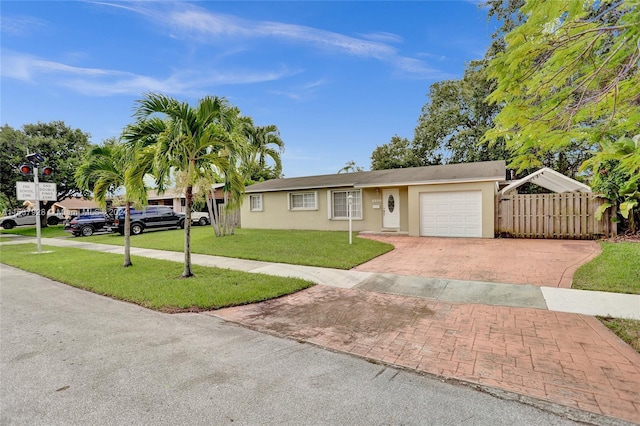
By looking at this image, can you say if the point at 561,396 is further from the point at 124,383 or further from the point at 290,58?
the point at 290,58

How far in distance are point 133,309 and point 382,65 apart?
51.0 feet

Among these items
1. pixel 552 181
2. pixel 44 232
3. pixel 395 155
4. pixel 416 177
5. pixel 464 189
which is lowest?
pixel 44 232

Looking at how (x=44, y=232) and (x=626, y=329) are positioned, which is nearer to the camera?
(x=626, y=329)

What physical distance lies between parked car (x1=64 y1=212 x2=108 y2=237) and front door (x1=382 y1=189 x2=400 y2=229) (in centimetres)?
1867

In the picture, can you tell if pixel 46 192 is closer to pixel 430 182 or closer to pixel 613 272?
pixel 430 182

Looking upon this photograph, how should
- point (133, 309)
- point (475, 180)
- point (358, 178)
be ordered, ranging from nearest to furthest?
point (133, 309) → point (475, 180) → point (358, 178)

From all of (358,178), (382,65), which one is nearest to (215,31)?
(382,65)

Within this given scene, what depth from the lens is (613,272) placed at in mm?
6676

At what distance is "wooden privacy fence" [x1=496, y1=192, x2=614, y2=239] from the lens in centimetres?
1138

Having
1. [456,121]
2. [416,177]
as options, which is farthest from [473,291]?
[456,121]

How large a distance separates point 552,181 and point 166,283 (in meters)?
18.3

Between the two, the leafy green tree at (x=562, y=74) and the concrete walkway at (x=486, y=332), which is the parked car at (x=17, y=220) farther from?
the leafy green tree at (x=562, y=74)

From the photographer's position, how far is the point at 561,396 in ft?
8.64

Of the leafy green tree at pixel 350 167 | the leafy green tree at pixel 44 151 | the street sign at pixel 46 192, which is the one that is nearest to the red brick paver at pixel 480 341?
the street sign at pixel 46 192
